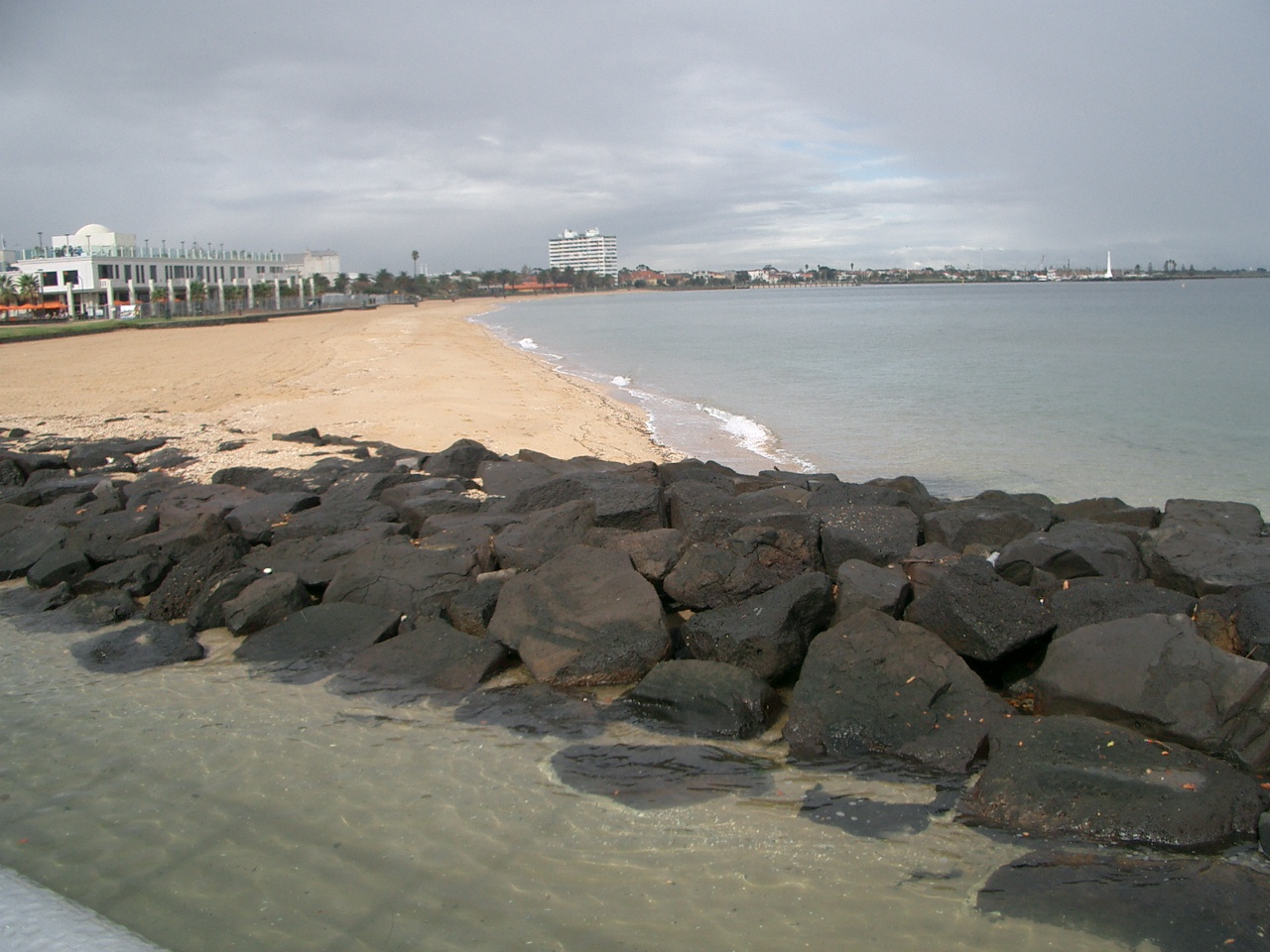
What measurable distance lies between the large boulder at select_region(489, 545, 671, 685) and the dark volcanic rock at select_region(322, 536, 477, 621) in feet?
2.10

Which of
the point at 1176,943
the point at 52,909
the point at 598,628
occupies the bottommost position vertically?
the point at 1176,943

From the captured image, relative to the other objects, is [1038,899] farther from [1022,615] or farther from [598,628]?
[598,628]

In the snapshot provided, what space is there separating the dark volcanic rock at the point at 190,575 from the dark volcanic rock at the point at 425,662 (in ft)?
5.85

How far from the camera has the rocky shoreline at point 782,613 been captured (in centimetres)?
438

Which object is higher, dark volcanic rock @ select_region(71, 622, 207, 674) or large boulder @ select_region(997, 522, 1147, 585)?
large boulder @ select_region(997, 522, 1147, 585)

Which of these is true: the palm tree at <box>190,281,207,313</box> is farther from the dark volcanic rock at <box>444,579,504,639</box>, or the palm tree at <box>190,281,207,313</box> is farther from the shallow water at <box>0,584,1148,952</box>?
the shallow water at <box>0,584,1148,952</box>

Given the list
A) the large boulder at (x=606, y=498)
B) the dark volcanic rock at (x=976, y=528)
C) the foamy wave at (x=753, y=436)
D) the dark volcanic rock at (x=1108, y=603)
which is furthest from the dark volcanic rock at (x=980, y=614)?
the foamy wave at (x=753, y=436)

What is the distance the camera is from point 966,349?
40281mm

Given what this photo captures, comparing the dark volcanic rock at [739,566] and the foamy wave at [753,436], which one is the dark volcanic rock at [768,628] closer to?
the dark volcanic rock at [739,566]

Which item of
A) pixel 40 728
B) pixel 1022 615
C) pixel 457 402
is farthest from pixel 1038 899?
pixel 457 402

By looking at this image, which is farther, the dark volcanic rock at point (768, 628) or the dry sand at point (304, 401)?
the dry sand at point (304, 401)

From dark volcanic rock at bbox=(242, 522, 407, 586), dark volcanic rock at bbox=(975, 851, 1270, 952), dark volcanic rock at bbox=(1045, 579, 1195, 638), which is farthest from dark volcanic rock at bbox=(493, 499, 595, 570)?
dark volcanic rock at bbox=(975, 851, 1270, 952)

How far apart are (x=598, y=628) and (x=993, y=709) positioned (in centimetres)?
228

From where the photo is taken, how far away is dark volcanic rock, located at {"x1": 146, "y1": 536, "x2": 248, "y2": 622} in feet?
22.6
